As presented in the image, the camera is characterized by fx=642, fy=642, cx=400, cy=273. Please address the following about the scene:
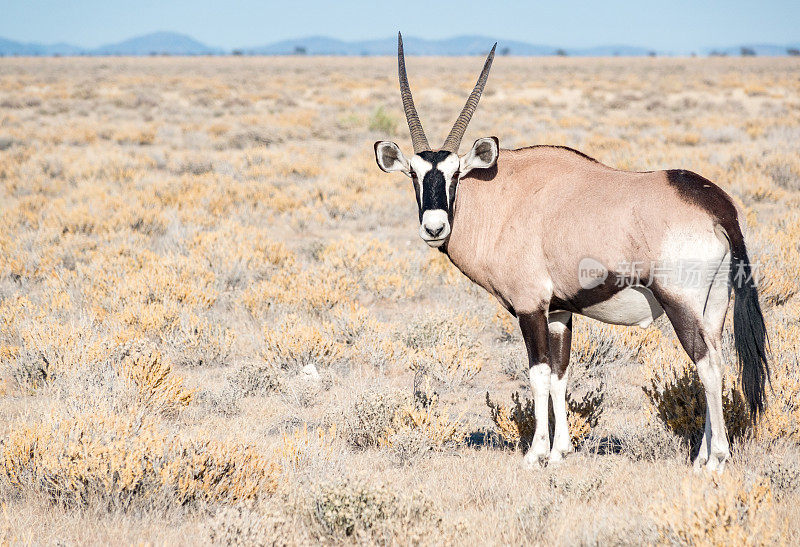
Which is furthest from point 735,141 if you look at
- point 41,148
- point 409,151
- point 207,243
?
point 41,148

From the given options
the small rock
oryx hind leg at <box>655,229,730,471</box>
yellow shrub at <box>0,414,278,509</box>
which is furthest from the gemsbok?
the small rock

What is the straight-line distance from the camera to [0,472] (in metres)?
3.42

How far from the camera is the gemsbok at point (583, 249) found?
3164mm

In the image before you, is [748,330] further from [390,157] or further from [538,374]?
[390,157]

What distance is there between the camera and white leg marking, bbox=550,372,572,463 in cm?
404

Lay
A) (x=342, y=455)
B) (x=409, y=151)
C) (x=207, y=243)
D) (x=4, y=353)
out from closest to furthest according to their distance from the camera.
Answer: (x=342, y=455) → (x=4, y=353) → (x=207, y=243) → (x=409, y=151)

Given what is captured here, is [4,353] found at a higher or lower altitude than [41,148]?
lower

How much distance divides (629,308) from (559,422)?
994mm

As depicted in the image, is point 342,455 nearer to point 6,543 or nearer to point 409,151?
point 6,543

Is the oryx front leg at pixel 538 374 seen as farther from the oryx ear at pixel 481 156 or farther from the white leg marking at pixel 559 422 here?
the oryx ear at pixel 481 156

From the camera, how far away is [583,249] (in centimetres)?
343

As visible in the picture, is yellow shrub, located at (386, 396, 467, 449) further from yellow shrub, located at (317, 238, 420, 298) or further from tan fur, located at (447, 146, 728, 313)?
yellow shrub, located at (317, 238, 420, 298)

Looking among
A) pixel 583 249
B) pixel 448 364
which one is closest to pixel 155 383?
pixel 448 364

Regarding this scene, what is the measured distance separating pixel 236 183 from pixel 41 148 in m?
8.14
